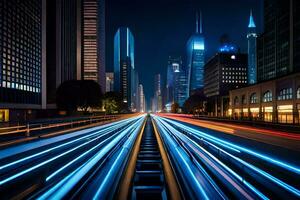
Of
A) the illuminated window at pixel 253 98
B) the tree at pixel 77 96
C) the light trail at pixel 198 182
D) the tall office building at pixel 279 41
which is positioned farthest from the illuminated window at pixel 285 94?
the light trail at pixel 198 182

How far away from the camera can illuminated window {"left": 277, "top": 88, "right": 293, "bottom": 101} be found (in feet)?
189

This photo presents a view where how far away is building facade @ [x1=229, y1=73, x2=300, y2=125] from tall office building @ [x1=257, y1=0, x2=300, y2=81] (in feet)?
75.4

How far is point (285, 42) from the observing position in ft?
344

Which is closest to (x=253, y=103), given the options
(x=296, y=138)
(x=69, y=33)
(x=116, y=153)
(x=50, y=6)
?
(x=296, y=138)

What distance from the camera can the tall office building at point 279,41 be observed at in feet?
323

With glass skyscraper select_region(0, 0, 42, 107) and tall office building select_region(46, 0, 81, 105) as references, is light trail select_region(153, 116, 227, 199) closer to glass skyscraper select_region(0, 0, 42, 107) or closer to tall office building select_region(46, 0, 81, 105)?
glass skyscraper select_region(0, 0, 42, 107)

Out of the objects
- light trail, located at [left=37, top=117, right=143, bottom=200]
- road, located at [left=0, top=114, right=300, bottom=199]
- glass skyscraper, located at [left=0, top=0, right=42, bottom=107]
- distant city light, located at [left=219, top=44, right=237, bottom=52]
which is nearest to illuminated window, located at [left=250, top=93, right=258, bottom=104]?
road, located at [left=0, top=114, right=300, bottom=199]

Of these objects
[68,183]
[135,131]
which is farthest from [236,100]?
[68,183]

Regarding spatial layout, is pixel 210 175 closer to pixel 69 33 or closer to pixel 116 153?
pixel 116 153

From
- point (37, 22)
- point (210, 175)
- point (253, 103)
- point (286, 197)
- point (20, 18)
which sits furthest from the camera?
point (37, 22)

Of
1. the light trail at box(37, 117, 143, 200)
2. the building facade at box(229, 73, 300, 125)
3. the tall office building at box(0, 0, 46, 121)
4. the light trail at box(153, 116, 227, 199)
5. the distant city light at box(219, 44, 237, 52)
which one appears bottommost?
the light trail at box(153, 116, 227, 199)

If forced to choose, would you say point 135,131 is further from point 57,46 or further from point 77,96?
point 57,46

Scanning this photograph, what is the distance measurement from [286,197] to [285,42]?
359 feet

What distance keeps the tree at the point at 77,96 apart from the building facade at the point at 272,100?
37.7 meters
